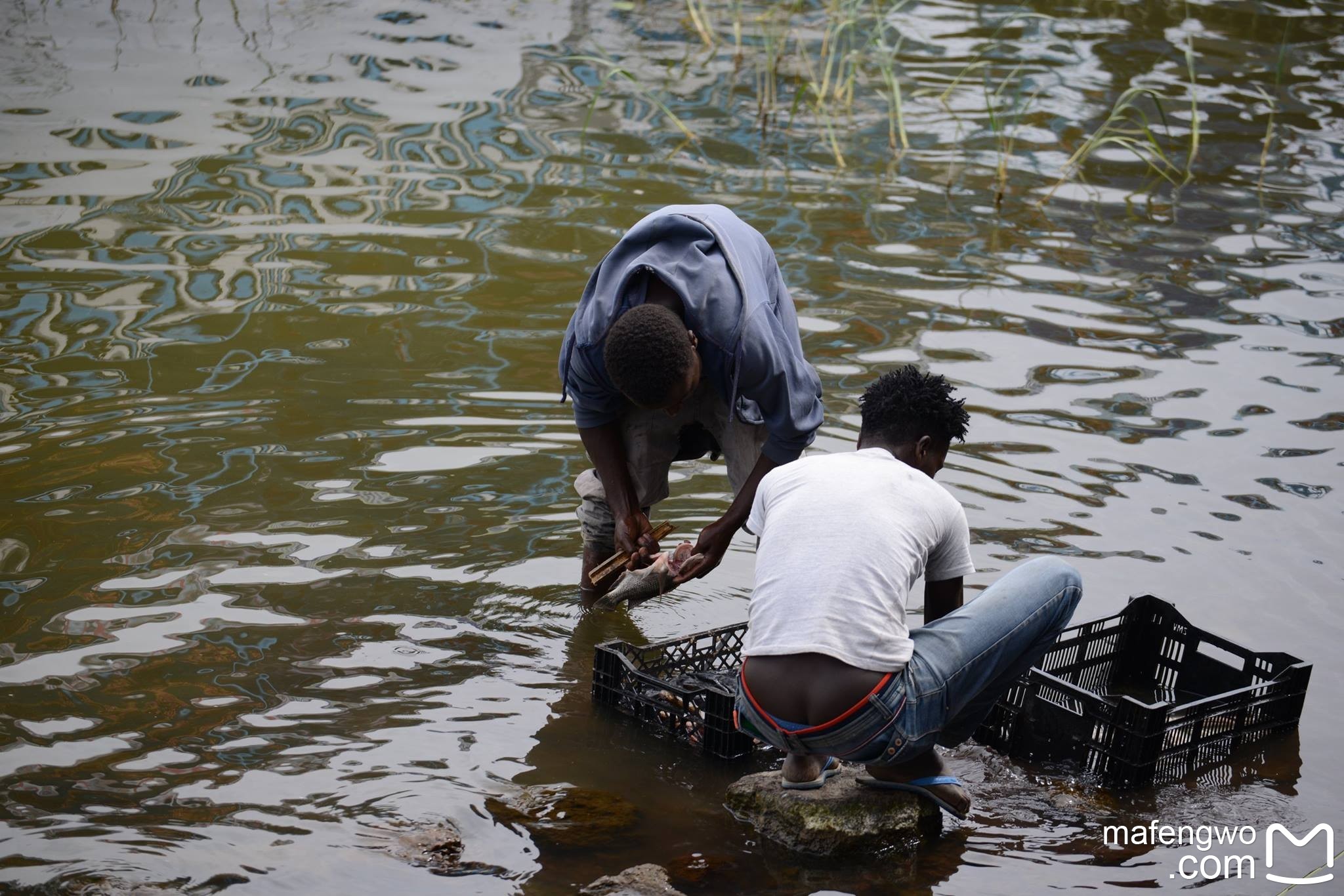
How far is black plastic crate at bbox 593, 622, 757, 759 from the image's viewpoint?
11.7 ft

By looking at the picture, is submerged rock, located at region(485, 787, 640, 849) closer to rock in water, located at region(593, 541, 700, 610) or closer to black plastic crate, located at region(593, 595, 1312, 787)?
black plastic crate, located at region(593, 595, 1312, 787)

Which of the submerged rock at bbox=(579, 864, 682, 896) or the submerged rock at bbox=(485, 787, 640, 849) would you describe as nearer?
the submerged rock at bbox=(579, 864, 682, 896)

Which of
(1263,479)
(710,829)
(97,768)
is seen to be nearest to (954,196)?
(1263,479)

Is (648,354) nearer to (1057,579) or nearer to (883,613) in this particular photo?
(883,613)

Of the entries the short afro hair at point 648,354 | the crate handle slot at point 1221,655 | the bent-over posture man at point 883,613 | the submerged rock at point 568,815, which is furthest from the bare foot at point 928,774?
the crate handle slot at point 1221,655

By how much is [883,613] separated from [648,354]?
957mm

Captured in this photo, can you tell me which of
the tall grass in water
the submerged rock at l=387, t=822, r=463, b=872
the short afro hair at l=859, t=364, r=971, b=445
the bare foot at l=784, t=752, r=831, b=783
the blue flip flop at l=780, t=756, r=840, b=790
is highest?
the tall grass in water

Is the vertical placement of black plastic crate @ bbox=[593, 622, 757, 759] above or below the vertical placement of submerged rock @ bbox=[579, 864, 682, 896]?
above

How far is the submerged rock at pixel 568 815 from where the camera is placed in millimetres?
3203

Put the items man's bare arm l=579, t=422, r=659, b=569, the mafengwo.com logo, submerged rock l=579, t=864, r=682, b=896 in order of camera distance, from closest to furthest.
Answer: submerged rock l=579, t=864, r=682, b=896, the mafengwo.com logo, man's bare arm l=579, t=422, r=659, b=569

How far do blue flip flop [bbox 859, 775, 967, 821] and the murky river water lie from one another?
0.14 metres

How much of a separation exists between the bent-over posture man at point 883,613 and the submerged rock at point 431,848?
793 mm

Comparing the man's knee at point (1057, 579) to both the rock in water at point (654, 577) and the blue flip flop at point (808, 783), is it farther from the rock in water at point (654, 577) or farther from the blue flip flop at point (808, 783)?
the rock in water at point (654, 577)

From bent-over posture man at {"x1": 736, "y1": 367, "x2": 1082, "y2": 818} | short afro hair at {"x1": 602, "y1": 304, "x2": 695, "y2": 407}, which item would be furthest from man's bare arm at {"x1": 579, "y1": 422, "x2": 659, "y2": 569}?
bent-over posture man at {"x1": 736, "y1": 367, "x2": 1082, "y2": 818}
